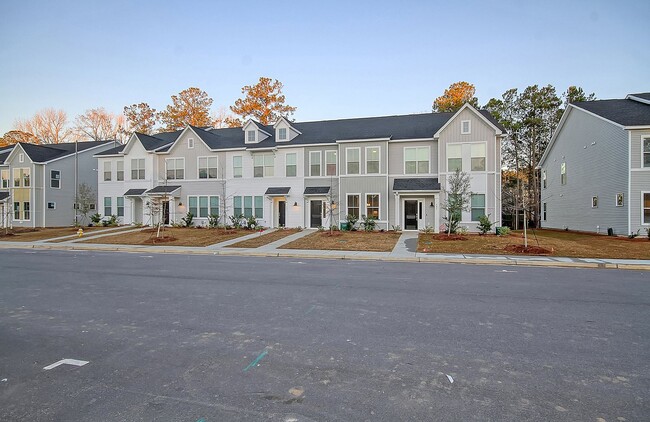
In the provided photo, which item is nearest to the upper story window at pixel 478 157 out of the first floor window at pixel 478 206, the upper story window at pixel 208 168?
the first floor window at pixel 478 206

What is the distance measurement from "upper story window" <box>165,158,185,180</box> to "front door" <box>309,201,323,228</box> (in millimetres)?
12333

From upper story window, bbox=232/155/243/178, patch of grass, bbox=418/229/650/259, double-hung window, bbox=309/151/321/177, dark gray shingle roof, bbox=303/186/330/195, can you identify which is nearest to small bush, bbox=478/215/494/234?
patch of grass, bbox=418/229/650/259

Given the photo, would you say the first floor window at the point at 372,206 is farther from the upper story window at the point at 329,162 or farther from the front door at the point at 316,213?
the front door at the point at 316,213

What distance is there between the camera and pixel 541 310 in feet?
21.7

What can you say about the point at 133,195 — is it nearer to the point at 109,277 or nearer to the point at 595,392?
the point at 109,277

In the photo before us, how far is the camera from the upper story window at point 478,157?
78.8ft

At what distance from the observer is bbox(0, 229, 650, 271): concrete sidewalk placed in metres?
12.9

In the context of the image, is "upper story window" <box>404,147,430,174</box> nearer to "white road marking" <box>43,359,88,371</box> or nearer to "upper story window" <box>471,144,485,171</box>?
"upper story window" <box>471,144,485,171</box>

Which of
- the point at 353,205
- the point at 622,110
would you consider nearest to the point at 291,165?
the point at 353,205

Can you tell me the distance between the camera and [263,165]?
29.0 meters

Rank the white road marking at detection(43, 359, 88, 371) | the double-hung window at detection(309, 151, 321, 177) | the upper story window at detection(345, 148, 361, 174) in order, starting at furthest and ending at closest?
the double-hung window at detection(309, 151, 321, 177) < the upper story window at detection(345, 148, 361, 174) < the white road marking at detection(43, 359, 88, 371)

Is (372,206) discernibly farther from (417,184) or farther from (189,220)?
(189,220)

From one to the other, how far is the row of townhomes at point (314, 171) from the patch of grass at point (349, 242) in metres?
2.68

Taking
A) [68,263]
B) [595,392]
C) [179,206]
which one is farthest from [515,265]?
[179,206]
